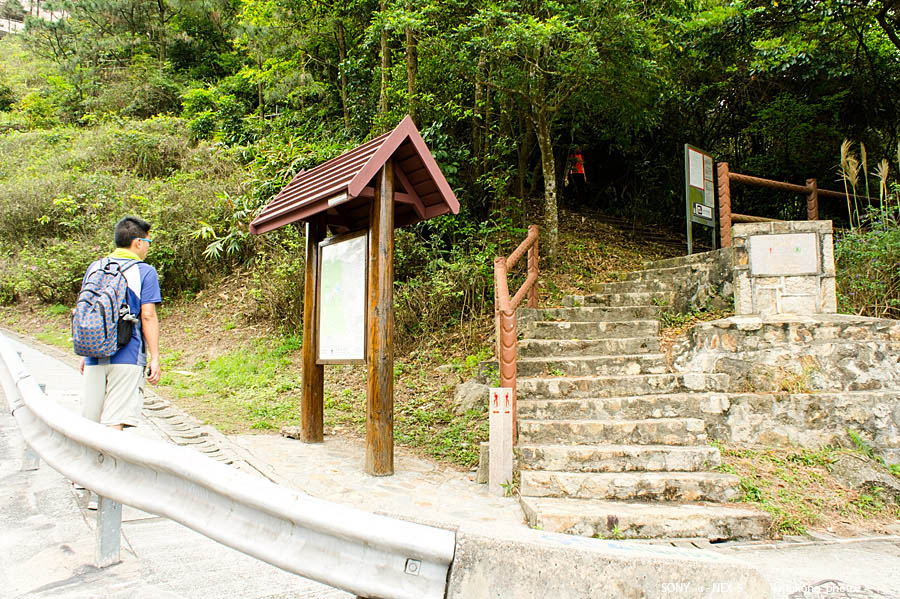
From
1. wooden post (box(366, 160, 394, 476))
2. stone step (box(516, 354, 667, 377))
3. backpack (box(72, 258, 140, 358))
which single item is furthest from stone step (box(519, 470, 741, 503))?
backpack (box(72, 258, 140, 358))

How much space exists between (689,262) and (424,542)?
709 centimetres

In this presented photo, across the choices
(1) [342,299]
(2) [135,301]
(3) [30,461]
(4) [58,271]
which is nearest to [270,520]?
(2) [135,301]

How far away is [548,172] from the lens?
29.5 feet

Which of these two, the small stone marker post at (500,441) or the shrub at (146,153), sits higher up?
the shrub at (146,153)

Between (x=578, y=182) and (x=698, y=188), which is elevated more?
(x=578, y=182)

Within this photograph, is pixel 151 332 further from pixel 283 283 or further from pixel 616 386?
pixel 283 283

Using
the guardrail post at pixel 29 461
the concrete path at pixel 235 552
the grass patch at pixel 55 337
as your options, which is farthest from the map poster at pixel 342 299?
the grass patch at pixel 55 337

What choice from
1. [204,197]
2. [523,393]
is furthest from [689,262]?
[204,197]

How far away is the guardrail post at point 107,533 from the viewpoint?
231cm

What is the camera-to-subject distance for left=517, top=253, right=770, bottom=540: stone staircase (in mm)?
3822

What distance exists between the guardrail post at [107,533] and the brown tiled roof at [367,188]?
2.73 metres

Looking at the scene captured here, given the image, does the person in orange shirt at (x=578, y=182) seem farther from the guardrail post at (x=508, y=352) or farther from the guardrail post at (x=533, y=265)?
the guardrail post at (x=508, y=352)

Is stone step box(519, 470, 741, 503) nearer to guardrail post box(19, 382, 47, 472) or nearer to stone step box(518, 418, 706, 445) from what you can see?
stone step box(518, 418, 706, 445)

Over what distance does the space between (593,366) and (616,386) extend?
1.38ft
